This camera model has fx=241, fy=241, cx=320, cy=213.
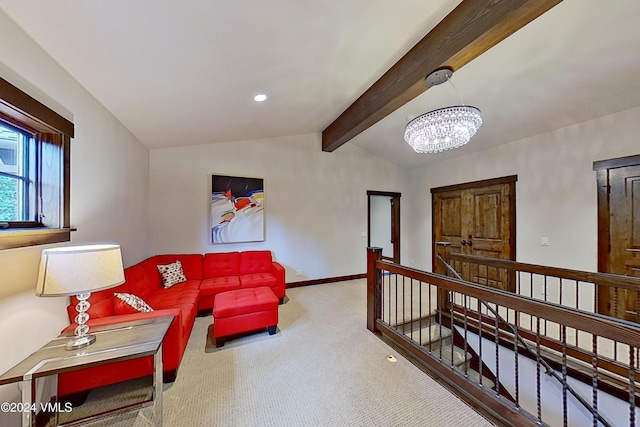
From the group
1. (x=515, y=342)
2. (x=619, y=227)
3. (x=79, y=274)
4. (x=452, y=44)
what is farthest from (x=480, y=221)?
(x=79, y=274)

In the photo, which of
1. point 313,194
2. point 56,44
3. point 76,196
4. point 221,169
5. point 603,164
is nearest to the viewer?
point 56,44

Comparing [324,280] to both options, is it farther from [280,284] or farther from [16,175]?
[16,175]

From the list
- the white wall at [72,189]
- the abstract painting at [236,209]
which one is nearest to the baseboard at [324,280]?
the abstract painting at [236,209]

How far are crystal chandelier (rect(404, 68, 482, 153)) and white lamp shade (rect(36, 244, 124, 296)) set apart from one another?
9.17 feet

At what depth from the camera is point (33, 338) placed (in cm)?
A: 153

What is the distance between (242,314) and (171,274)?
1549 millimetres

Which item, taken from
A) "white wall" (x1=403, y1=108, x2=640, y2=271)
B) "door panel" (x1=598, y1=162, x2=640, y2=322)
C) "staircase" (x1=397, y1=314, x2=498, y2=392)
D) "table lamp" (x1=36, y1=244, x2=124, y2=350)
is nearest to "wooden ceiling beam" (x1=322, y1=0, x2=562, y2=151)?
"white wall" (x1=403, y1=108, x2=640, y2=271)

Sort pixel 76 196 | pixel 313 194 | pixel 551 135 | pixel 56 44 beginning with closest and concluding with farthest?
pixel 56 44 < pixel 76 196 < pixel 551 135 < pixel 313 194

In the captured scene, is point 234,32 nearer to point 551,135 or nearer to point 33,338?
point 33,338

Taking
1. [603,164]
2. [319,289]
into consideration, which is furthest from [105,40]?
[603,164]

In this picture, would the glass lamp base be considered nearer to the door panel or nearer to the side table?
the side table

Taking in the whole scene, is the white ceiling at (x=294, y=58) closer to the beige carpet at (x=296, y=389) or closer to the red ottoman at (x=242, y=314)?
the red ottoman at (x=242, y=314)

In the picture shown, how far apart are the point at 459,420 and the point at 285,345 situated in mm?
1614

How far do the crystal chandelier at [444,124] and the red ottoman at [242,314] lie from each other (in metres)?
2.45
